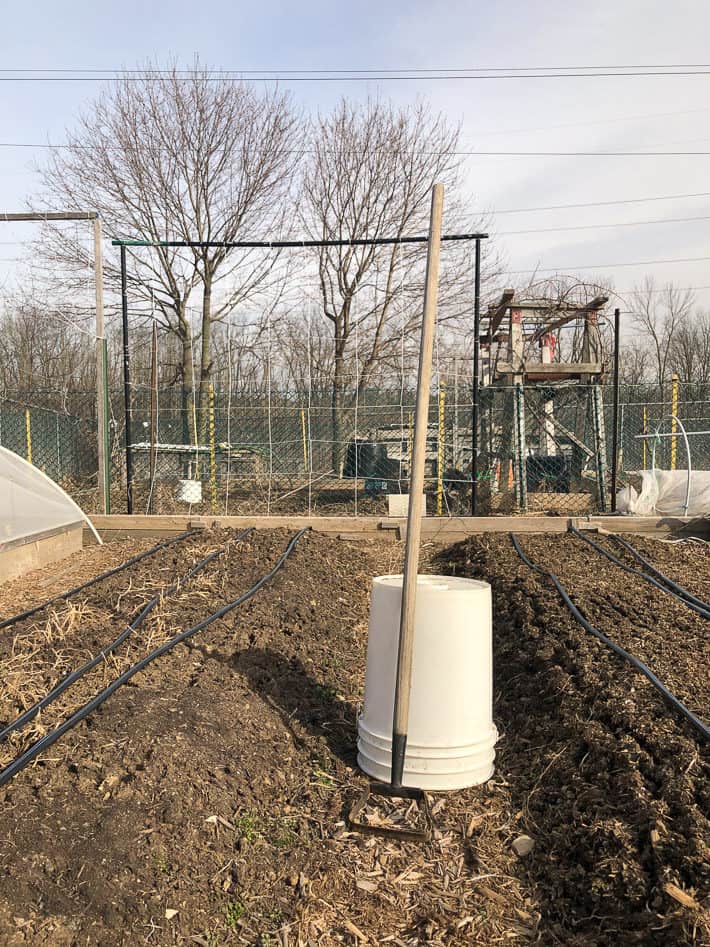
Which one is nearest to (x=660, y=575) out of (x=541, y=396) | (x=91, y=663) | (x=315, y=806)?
(x=315, y=806)

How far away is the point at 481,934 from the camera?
2.27 meters

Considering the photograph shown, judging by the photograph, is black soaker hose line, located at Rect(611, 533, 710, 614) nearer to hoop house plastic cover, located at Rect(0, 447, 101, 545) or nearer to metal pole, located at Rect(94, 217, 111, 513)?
hoop house plastic cover, located at Rect(0, 447, 101, 545)

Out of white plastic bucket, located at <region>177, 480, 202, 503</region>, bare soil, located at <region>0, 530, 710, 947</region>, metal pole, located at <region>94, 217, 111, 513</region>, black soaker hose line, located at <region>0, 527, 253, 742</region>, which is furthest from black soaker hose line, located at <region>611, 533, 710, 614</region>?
metal pole, located at <region>94, 217, 111, 513</region>

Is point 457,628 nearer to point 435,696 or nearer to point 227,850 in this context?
point 435,696

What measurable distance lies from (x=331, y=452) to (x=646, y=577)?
20.8 feet

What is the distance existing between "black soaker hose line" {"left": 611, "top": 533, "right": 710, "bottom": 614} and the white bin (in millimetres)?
2552

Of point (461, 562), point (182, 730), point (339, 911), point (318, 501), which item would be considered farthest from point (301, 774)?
point (318, 501)

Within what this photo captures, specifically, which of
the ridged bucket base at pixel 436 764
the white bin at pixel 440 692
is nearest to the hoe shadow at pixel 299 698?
the ridged bucket base at pixel 436 764

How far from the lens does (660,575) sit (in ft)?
19.5

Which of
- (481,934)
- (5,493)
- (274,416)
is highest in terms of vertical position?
(274,416)

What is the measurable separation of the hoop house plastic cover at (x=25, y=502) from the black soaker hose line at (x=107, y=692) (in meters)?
2.39

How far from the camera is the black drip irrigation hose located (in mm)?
4789

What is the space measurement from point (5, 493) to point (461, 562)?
13.6ft

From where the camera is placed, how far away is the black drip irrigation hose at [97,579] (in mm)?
4789
